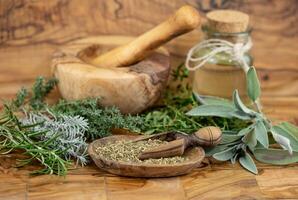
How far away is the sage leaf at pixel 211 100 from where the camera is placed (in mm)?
1012

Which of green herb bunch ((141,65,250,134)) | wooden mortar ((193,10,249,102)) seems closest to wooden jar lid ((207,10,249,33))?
wooden mortar ((193,10,249,102))

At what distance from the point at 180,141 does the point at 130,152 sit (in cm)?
7

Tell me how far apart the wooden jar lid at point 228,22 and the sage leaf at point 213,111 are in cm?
14

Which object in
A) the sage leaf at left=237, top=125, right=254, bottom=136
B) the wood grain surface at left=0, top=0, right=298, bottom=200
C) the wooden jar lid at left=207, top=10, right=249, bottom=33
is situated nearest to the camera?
the sage leaf at left=237, top=125, right=254, bottom=136

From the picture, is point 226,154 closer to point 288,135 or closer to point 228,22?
point 288,135

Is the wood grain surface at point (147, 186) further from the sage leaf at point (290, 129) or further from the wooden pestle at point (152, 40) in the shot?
the wooden pestle at point (152, 40)

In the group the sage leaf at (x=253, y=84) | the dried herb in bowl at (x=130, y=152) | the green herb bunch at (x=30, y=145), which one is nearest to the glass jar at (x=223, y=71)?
the sage leaf at (x=253, y=84)

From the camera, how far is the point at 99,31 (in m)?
1.18

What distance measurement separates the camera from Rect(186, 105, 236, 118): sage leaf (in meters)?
0.98

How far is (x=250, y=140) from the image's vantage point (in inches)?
37.5

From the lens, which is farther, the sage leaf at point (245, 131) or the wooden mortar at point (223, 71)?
the wooden mortar at point (223, 71)

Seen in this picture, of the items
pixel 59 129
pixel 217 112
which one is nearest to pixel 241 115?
pixel 217 112

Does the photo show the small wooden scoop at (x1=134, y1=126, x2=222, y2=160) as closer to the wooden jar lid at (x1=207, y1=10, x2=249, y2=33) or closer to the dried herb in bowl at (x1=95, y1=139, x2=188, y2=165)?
the dried herb in bowl at (x1=95, y1=139, x2=188, y2=165)

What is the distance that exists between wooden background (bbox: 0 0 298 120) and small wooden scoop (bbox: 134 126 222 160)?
0.89 feet
